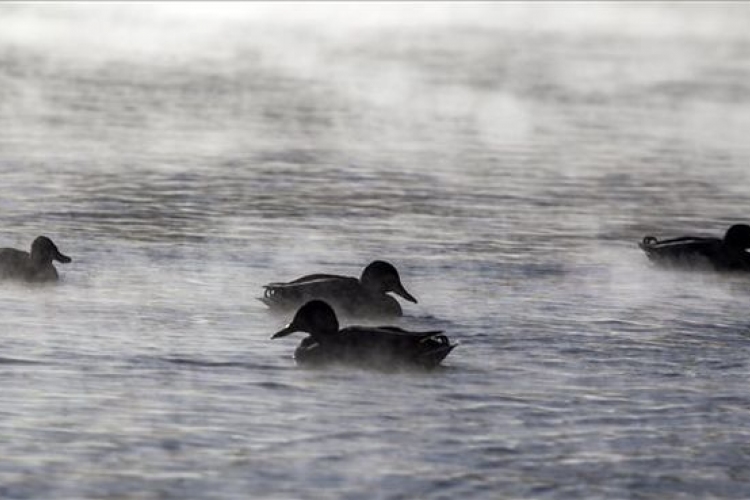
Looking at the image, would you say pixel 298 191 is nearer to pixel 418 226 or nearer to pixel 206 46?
pixel 418 226

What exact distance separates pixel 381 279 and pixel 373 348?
2.81 meters

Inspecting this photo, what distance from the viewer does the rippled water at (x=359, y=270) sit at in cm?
1811

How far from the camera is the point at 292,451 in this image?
59.6 ft

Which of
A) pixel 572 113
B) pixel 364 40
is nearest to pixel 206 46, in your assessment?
pixel 364 40

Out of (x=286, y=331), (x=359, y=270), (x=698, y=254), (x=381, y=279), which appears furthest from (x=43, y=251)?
(x=698, y=254)

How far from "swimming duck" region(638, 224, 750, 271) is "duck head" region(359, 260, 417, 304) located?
4372 millimetres

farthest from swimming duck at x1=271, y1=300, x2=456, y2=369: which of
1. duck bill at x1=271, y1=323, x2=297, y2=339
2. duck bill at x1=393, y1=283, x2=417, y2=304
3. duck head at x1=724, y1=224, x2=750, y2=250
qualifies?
duck head at x1=724, y1=224, x2=750, y2=250

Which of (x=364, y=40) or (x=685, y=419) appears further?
(x=364, y=40)

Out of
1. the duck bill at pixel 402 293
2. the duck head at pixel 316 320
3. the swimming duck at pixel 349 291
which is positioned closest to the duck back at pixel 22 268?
the swimming duck at pixel 349 291

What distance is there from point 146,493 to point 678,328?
8033 millimetres

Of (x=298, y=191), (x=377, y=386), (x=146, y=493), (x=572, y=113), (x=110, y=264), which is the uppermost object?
(x=572, y=113)

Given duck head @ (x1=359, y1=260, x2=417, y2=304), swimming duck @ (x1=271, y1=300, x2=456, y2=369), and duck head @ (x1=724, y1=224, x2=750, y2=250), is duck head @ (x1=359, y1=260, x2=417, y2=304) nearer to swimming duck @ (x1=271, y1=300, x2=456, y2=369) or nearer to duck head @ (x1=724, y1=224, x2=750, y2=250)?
swimming duck @ (x1=271, y1=300, x2=456, y2=369)

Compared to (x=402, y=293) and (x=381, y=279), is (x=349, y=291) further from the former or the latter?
(x=402, y=293)

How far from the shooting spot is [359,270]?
26.9m
